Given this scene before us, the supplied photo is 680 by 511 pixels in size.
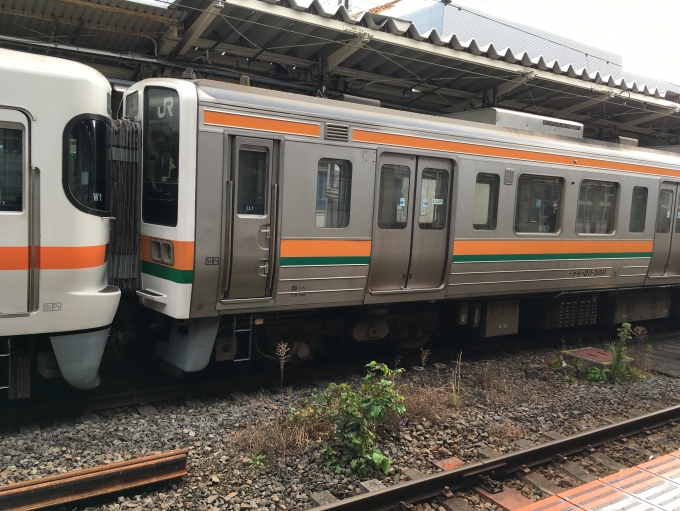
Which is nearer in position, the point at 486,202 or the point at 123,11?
the point at 123,11

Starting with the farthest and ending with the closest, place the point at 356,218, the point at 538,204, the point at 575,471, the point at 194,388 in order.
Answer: the point at 538,204
the point at 356,218
the point at 194,388
the point at 575,471

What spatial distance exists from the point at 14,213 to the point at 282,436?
2.89 m

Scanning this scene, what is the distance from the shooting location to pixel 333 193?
6355mm

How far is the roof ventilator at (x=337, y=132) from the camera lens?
6.21 m

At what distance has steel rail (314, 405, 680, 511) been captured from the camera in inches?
161

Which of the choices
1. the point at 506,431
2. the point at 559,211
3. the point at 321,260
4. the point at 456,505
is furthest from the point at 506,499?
the point at 559,211

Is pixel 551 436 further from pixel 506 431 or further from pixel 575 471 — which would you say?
pixel 575 471

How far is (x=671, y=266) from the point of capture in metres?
10.4

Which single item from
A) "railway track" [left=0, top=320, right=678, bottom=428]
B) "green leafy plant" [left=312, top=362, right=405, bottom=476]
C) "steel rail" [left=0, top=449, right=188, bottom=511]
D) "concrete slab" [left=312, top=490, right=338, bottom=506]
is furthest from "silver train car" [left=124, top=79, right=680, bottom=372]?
"concrete slab" [left=312, top=490, right=338, bottom=506]

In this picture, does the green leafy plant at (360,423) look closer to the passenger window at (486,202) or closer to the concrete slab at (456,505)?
the concrete slab at (456,505)

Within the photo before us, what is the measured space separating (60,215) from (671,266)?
399 inches

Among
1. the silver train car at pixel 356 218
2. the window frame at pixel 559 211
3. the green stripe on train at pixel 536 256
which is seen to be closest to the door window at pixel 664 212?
the green stripe on train at pixel 536 256

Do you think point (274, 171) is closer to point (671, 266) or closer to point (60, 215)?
point (60, 215)

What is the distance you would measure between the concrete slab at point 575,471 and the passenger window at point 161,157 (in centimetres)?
419
